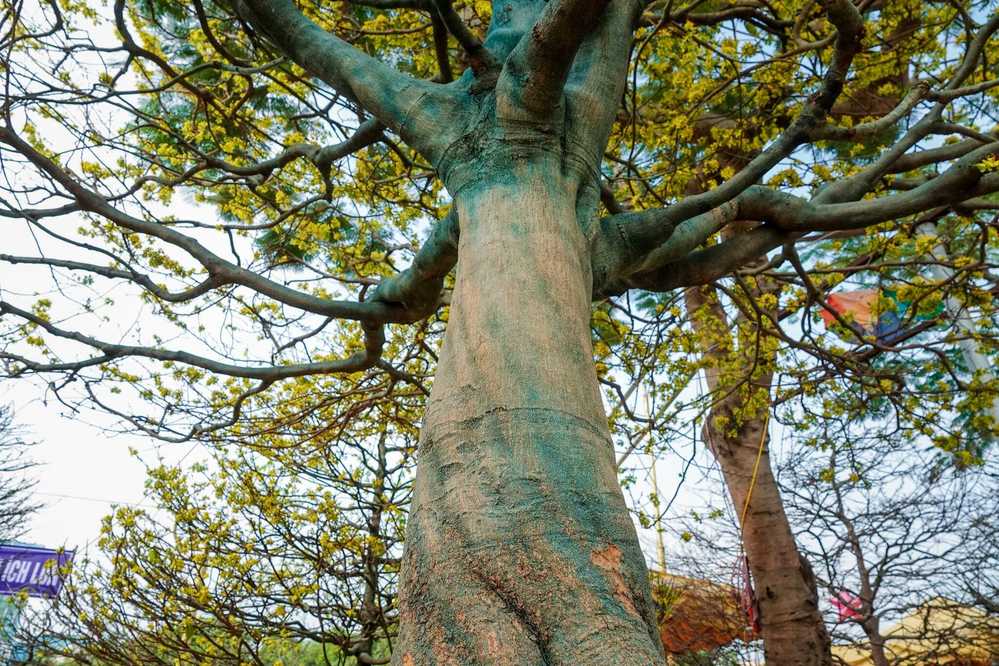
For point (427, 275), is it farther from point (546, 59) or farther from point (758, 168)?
point (758, 168)

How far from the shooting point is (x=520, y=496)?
148 centimetres

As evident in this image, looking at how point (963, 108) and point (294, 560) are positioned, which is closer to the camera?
point (294, 560)

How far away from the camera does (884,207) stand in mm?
2549

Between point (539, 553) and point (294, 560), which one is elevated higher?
point (294, 560)

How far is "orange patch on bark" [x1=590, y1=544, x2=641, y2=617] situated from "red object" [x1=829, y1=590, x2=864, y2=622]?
7223 millimetres

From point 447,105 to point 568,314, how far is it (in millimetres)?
1112

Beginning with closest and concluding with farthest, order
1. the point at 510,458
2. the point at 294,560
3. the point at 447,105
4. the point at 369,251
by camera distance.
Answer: the point at 510,458 → the point at 447,105 → the point at 294,560 → the point at 369,251

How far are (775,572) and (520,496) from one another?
4849 mm

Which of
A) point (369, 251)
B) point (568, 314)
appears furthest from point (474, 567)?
point (369, 251)

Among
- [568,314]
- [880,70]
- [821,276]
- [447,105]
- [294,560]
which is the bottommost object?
[568,314]

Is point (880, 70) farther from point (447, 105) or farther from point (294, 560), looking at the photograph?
point (294, 560)

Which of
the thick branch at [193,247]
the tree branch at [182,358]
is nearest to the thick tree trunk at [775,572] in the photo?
the tree branch at [182,358]

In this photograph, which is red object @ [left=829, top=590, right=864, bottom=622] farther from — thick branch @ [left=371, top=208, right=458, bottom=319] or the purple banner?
the purple banner

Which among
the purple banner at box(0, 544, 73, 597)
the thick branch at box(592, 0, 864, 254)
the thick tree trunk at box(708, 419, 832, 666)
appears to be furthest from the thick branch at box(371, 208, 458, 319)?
the purple banner at box(0, 544, 73, 597)
